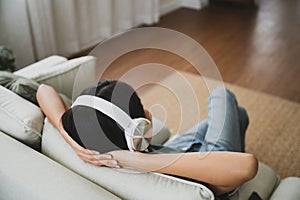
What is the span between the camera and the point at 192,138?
4.91 ft

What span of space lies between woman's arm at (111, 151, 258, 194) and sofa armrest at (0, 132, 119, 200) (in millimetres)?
105

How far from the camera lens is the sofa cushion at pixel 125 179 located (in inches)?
35.2

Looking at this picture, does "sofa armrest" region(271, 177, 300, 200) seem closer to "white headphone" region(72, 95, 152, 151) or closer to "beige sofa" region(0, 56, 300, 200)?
"beige sofa" region(0, 56, 300, 200)

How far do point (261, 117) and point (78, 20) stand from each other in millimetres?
1593

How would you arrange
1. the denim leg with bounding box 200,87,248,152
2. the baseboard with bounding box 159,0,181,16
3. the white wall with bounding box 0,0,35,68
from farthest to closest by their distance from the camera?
1. the baseboard with bounding box 159,0,181,16
2. the white wall with bounding box 0,0,35,68
3. the denim leg with bounding box 200,87,248,152

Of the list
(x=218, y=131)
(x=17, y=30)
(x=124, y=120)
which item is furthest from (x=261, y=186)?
(x=17, y=30)

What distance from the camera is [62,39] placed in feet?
9.96

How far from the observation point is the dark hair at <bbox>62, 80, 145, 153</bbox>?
98cm

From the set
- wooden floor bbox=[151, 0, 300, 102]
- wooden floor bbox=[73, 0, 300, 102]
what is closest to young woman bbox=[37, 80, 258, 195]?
wooden floor bbox=[73, 0, 300, 102]

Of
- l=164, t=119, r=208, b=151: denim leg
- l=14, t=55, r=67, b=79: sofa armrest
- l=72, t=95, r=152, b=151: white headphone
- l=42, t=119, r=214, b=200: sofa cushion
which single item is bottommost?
l=164, t=119, r=208, b=151: denim leg

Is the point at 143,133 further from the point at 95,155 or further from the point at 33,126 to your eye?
the point at 33,126

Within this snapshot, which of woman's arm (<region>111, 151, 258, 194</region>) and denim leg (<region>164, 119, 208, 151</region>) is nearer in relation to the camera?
woman's arm (<region>111, 151, 258, 194</region>)

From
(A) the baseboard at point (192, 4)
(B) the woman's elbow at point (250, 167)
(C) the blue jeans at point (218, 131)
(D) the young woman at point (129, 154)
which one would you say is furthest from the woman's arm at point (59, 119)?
(A) the baseboard at point (192, 4)

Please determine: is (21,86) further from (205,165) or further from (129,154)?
(205,165)
